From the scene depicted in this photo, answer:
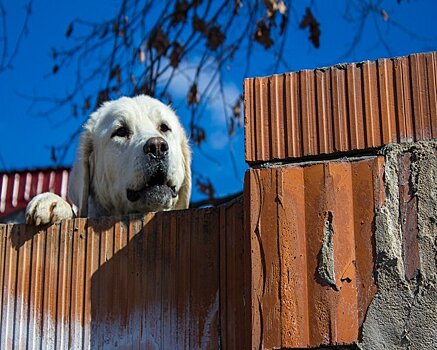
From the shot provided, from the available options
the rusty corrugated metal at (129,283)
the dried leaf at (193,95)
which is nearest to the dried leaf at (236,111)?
the dried leaf at (193,95)

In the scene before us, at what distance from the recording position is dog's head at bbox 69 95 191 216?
5.46 m

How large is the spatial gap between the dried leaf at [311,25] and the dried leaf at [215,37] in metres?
0.79

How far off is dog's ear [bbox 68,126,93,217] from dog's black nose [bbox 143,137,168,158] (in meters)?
0.82

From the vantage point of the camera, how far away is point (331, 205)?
2797 mm

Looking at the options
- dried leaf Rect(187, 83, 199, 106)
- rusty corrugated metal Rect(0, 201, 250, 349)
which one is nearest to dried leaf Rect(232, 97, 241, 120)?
dried leaf Rect(187, 83, 199, 106)

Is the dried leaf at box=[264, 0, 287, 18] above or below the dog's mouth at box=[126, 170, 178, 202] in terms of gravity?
above

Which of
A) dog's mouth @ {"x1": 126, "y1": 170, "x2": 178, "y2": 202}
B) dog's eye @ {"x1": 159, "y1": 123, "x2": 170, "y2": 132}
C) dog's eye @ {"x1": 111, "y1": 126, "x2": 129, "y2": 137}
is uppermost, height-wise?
dog's eye @ {"x1": 159, "y1": 123, "x2": 170, "y2": 132}

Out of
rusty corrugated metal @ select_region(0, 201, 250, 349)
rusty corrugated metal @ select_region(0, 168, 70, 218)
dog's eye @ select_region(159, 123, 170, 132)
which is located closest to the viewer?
rusty corrugated metal @ select_region(0, 201, 250, 349)

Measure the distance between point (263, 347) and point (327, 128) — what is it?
0.70 m

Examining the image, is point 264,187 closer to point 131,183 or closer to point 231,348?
→ point 231,348

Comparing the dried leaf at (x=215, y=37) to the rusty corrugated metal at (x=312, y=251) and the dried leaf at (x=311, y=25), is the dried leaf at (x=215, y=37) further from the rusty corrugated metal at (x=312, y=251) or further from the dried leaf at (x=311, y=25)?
the rusty corrugated metal at (x=312, y=251)

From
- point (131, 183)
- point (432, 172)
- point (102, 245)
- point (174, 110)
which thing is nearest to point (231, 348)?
point (102, 245)

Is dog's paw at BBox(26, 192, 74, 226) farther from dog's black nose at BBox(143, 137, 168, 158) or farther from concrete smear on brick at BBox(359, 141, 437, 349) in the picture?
concrete smear on brick at BBox(359, 141, 437, 349)

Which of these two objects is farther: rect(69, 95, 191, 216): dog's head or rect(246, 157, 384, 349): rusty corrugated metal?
rect(69, 95, 191, 216): dog's head
